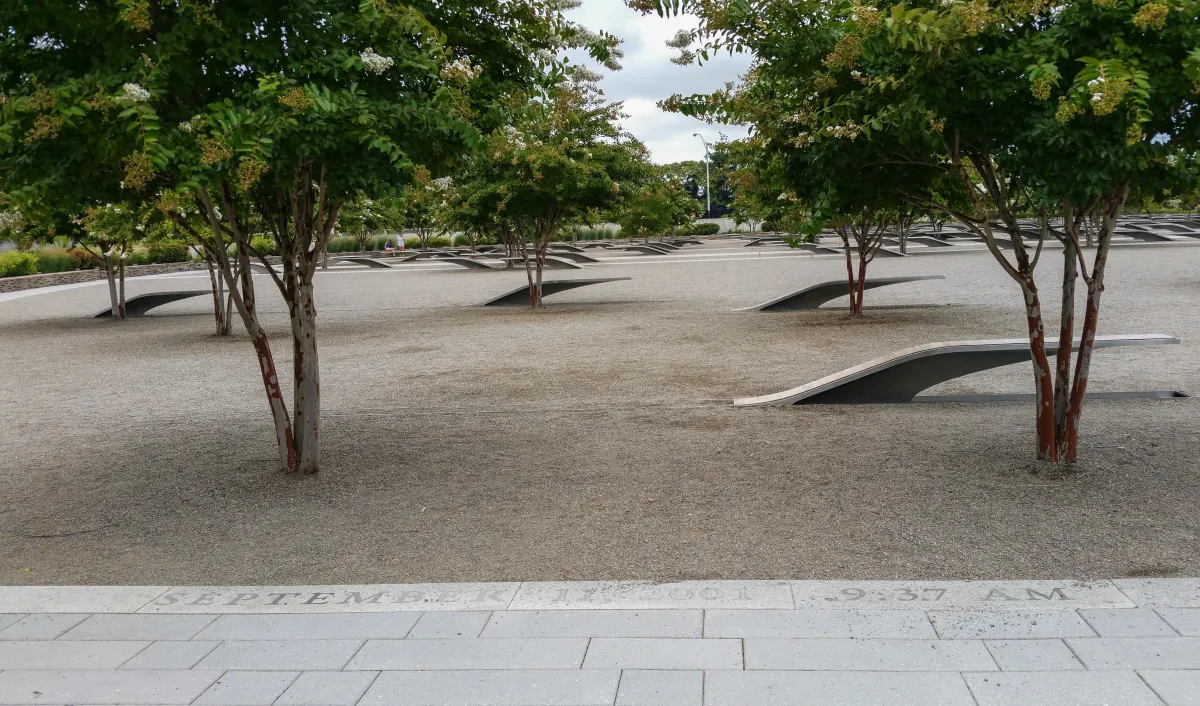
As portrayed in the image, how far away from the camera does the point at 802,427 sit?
28.8 ft

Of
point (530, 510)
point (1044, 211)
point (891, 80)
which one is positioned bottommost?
point (530, 510)

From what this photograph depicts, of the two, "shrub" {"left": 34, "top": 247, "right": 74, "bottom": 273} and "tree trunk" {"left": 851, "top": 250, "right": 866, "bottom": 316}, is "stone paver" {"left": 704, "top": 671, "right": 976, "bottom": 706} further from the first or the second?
"shrub" {"left": 34, "top": 247, "right": 74, "bottom": 273}

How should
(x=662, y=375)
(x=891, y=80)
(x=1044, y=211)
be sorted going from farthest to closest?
(x=662, y=375) < (x=1044, y=211) < (x=891, y=80)

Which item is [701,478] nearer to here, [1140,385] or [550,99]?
[550,99]

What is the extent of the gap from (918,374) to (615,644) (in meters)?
6.26

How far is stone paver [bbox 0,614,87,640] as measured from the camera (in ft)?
14.9

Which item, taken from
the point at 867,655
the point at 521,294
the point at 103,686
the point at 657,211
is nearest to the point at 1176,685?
the point at 867,655

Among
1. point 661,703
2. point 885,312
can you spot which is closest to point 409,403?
point 661,703

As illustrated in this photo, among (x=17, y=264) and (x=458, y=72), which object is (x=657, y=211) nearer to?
(x=17, y=264)

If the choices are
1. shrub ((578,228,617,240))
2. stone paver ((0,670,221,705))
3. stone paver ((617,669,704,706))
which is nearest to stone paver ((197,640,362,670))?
stone paver ((0,670,221,705))

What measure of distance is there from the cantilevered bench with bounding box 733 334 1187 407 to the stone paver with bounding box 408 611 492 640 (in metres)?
5.69

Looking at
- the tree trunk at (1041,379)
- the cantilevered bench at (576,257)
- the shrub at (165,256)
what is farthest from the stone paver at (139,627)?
the shrub at (165,256)

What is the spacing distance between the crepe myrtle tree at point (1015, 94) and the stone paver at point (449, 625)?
3582 millimetres

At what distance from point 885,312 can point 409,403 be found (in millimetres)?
11048
